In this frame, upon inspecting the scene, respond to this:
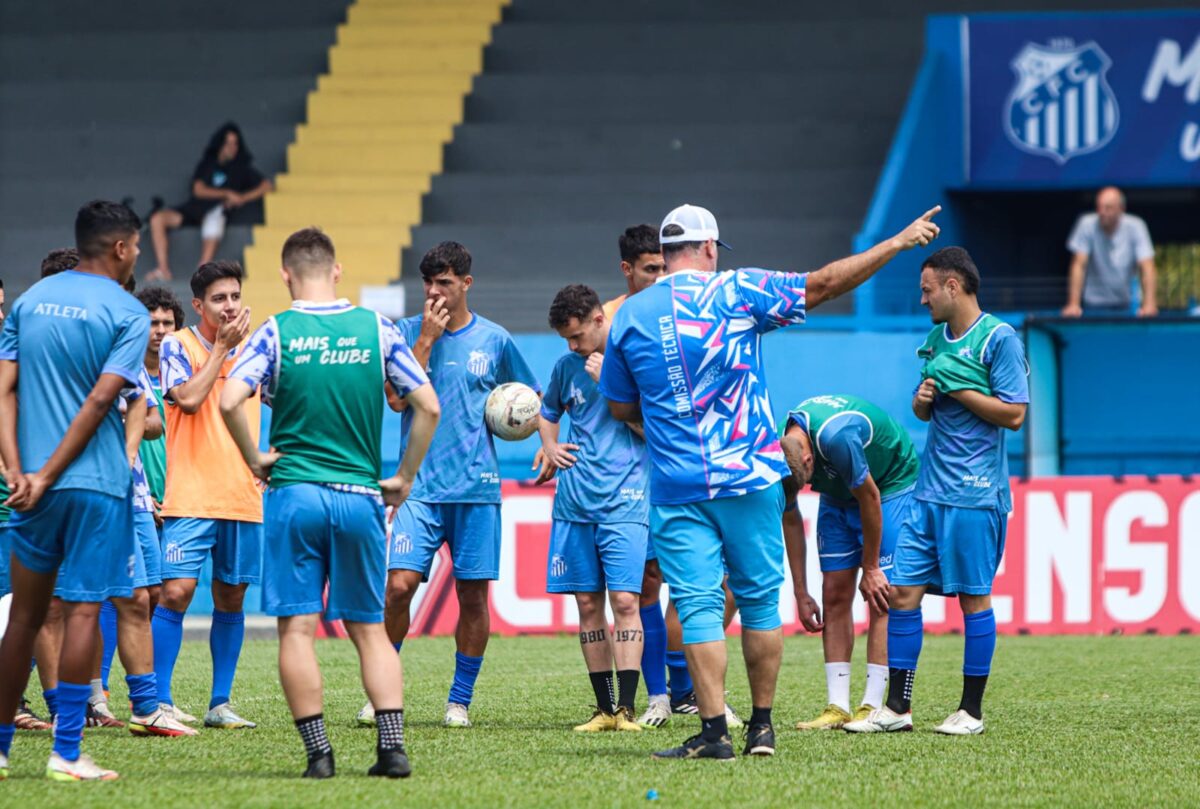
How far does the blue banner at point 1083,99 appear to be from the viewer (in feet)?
59.2

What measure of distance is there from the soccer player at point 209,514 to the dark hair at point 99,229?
1623 mm

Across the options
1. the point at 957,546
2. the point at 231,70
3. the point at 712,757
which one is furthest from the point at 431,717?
the point at 231,70

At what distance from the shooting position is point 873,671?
27.9 ft

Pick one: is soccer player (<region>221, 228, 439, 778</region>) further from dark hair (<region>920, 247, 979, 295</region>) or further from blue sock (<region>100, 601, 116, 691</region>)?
blue sock (<region>100, 601, 116, 691</region>)

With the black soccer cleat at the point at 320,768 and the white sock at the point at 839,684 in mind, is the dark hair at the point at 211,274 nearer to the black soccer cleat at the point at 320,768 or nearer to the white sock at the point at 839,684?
the black soccer cleat at the point at 320,768

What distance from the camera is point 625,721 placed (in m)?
8.47

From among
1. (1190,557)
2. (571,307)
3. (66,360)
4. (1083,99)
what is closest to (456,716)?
(571,307)

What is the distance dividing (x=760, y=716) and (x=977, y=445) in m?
1.76

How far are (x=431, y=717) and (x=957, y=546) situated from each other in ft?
9.03

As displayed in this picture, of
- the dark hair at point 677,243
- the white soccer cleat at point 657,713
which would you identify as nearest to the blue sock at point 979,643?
the white soccer cleat at point 657,713

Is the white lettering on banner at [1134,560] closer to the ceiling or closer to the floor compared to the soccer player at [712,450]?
closer to the floor

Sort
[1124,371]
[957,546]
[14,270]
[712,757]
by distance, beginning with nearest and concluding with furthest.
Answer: [712,757]
[957,546]
[1124,371]
[14,270]

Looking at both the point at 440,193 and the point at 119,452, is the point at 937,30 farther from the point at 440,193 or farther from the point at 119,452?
the point at 119,452

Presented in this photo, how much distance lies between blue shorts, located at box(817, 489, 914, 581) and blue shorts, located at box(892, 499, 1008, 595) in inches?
Answer: 11.2
